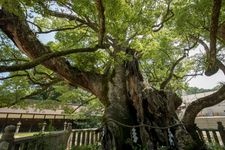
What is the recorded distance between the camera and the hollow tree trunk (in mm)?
3864

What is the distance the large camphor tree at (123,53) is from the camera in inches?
150

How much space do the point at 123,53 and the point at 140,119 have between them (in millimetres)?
1752

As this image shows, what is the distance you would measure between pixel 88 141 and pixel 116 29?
463cm

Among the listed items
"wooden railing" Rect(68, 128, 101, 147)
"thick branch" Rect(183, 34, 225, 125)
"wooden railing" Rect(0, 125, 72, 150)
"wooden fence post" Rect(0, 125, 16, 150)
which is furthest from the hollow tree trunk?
"wooden railing" Rect(68, 128, 101, 147)

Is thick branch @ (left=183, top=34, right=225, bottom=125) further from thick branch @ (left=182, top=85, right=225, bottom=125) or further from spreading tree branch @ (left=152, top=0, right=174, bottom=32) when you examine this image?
spreading tree branch @ (left=152, top=0, right=174, bottom=32)

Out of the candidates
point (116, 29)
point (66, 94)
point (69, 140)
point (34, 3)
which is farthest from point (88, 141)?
point (34, 3)

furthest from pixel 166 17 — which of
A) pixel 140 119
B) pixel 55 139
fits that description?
pixel 55 139

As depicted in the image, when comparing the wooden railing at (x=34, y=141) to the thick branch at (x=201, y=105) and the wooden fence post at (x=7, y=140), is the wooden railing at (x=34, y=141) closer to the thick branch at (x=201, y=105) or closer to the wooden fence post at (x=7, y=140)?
the wooden fence post at (x=7, y=140)

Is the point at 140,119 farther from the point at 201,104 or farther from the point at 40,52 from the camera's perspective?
the point at 40,52

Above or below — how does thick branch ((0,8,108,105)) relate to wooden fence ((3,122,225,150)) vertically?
above

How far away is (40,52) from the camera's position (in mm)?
5074

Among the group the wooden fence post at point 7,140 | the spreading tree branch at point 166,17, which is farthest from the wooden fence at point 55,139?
the spreading tree branch at point 166,17

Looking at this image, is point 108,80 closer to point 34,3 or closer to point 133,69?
point 133,69

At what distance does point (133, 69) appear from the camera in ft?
17.6
